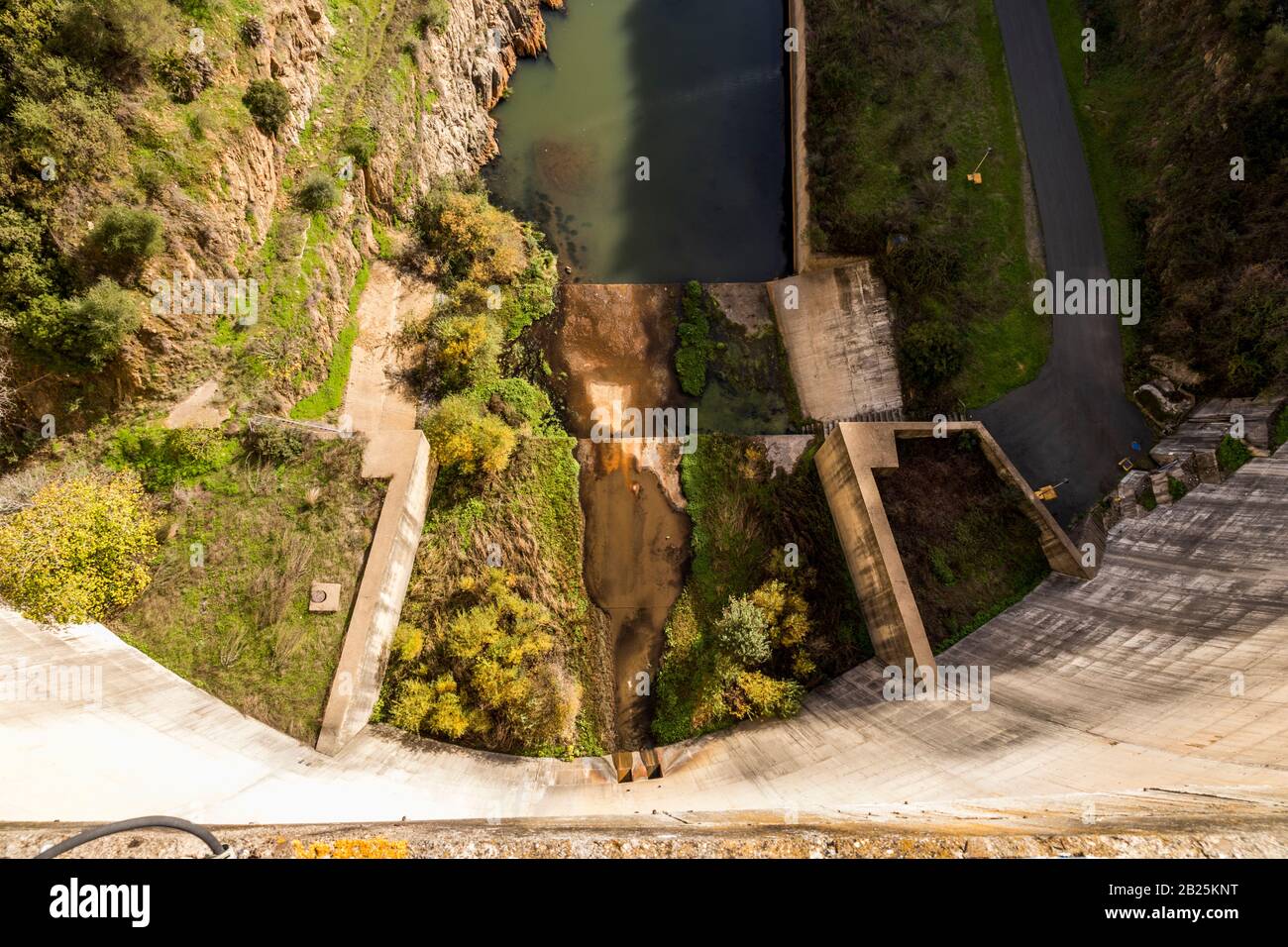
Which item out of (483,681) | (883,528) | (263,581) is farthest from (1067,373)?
(263,581)

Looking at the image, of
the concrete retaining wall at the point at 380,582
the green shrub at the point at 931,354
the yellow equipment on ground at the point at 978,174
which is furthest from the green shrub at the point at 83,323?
the yellow equipment on ground at the point at 978,174

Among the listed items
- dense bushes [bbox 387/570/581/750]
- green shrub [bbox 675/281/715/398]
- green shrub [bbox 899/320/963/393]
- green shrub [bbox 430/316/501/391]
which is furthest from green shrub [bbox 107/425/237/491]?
green shrub [bbox 899/320/963/393]

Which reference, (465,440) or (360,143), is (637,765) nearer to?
(465,440)

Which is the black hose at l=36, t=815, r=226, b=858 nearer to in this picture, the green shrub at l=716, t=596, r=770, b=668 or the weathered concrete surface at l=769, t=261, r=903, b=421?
the green shrub at l=716, t=596, r=770, b=668

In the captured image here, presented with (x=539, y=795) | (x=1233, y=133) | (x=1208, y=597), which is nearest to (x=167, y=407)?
(x=539, y=795)

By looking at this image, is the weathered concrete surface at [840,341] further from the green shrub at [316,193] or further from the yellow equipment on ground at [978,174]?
the green shrub at [316,193]

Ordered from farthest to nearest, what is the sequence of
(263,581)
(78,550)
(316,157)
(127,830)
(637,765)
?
1. (316,157)
2. (637,765)
3. (263,581)
4. (78,550)
5. (127,830)

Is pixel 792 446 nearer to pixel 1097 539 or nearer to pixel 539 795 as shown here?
pixel 1097 539

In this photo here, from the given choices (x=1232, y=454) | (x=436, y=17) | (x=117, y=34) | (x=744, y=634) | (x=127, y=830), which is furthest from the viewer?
(x=436, y=17)
